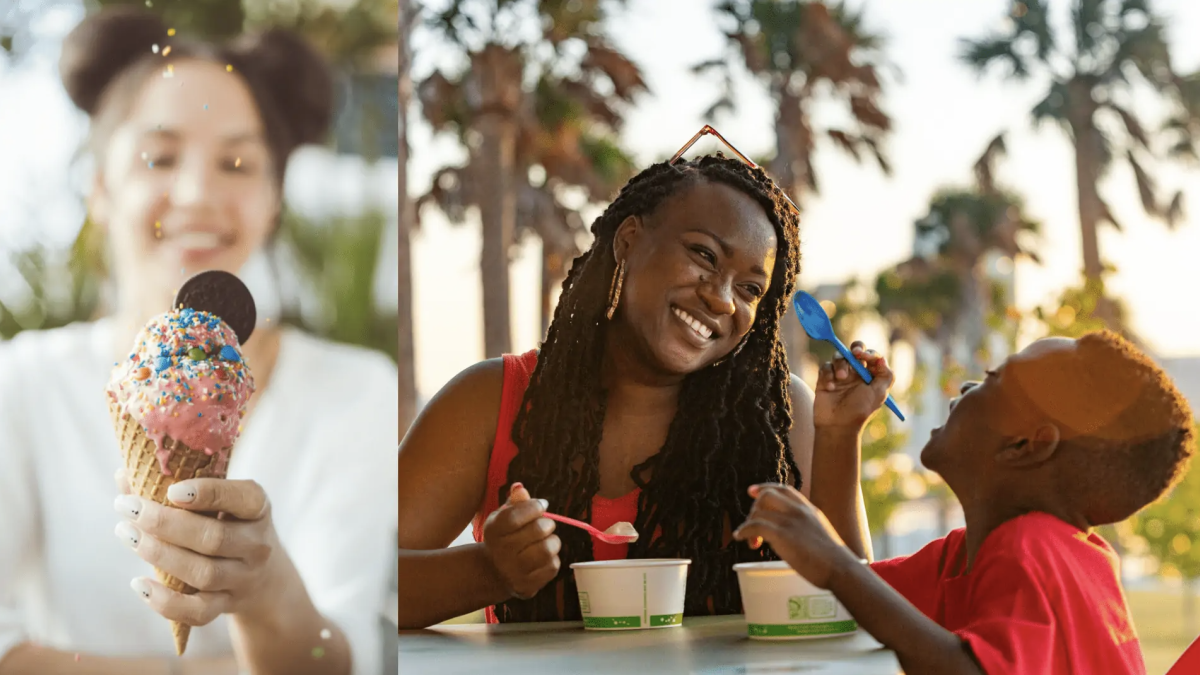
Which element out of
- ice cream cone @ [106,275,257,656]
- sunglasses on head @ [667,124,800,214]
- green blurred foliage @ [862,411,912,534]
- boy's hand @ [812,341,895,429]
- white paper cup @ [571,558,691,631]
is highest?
green blurred foliage @ [862,411,912,534]

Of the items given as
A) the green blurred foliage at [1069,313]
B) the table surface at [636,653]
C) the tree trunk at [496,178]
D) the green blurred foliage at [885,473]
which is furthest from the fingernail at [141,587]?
the green blurred foliage at [885,473]

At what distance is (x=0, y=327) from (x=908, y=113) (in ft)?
59.4

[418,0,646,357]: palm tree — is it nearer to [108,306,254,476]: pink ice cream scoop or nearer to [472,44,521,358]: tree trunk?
[472,44,521,358]: tree trunk

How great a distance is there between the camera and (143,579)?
1044 mm

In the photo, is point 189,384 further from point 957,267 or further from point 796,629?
point 957,267

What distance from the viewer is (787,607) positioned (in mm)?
1751

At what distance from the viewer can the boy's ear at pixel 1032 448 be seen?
2.11 meters

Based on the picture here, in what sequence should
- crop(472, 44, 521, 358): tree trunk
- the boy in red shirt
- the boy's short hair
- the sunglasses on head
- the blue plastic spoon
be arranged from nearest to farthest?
the boy in red shirt, the boy's short hair, the blue plastic spoon, the sunglasses on head, crop(472, 44, 521, 358): tree trunk

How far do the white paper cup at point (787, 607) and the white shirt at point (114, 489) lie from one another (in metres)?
0.81

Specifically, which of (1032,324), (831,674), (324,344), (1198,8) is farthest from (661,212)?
(1198,8)

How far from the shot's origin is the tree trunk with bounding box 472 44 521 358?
39.7 ft

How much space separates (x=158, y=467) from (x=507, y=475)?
56.4 inches

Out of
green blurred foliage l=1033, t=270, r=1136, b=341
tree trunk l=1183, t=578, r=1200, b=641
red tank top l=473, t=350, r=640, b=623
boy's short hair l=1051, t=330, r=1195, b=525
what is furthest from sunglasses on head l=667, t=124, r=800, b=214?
tree trunk l=1183, t=578, r=1200, b=641

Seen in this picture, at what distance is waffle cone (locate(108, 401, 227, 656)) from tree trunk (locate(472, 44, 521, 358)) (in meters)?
10.9
